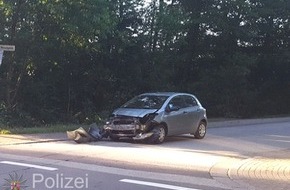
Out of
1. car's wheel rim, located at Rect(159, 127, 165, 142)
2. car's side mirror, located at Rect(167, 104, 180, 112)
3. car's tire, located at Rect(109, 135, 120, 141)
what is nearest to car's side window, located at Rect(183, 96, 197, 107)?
car's side mirror, located at Rect(167, 104, 180, 112)

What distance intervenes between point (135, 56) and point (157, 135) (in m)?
11.7

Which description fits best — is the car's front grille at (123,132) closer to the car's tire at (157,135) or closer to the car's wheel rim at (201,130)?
the car's tire at (157,135)

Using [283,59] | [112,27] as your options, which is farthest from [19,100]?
[283,59]

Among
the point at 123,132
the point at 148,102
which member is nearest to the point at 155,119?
the point at 123,132

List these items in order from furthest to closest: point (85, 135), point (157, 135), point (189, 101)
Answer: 1. point (189, 101)
2. point (157, 135)
3. point (85, 135)

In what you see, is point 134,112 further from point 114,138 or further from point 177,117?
point 177,117

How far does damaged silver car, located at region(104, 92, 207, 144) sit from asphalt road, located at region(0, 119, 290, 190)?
38 centimetres

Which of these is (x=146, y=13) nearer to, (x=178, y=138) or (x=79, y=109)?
(x=79, y=109)

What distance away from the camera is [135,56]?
2656 cm

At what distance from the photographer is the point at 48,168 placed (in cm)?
1004

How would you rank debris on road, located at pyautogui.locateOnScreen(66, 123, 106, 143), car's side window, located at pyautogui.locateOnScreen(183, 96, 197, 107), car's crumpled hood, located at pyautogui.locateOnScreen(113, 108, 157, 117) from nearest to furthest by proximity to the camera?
debris on road, located at pyautogui.locateOnScreen(66, 123, 106, 143)
car's crumpled hood, located at pyautogui.locateOnScreen(113, 108, 157, 117)
car's side window, located at pyautogui.locateOnScreen(183, 96, 197, 107)

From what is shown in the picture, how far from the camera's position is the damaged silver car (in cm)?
1535

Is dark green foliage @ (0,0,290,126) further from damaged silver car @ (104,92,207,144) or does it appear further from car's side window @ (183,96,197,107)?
damaged silver car @ (104,92,207,144)

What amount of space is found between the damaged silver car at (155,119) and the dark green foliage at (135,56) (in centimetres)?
560
